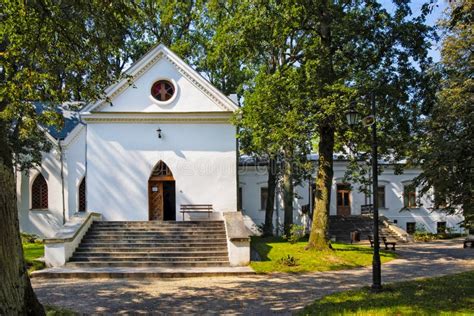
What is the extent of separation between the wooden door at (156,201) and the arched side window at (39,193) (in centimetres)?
941

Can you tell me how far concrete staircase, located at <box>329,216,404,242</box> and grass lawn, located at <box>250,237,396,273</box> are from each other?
8169mm

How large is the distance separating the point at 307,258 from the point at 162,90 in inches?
420

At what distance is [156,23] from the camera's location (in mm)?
32375

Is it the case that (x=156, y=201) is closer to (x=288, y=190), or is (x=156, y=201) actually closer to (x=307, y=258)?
(x=288, y=190)

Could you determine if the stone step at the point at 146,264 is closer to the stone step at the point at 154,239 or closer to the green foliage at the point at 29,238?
the stone step at the point at 154,239

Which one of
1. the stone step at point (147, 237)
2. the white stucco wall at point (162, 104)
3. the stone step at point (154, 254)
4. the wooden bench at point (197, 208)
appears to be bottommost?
the stone step at point (154, 254)

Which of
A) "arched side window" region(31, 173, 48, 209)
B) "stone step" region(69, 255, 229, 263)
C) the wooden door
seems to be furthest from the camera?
"arched side window" region(31, 173, 48, 209)

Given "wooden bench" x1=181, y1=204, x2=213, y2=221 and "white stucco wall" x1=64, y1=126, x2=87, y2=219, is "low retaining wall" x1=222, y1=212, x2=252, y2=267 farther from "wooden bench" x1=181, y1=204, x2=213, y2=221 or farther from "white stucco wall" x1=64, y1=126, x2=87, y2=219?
"white stucco wall" x1=64, y1=126, x2=87, y2=219

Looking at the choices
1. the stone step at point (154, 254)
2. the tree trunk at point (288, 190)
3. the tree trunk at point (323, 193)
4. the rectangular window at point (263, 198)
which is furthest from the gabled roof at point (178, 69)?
the rectangular window at point (263, 198)

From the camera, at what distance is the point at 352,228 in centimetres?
2877

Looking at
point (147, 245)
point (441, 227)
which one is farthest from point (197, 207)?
point (441, 227)

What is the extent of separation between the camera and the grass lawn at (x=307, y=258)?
15461 mm

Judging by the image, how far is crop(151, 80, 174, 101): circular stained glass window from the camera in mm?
21312

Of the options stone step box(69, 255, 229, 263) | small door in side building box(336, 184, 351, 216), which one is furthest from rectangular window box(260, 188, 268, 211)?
stone step box(69, 255, 229, 263)
